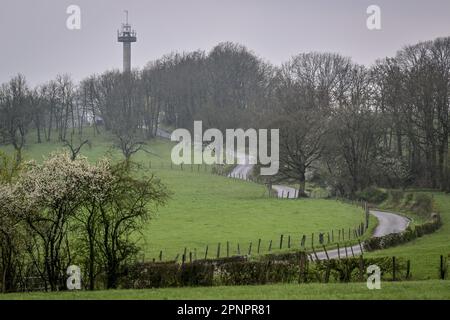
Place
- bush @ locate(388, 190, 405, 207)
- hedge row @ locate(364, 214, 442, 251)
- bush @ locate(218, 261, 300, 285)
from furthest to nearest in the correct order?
bush @ locate(388, 190, 405, 207) < hedge row @ locate(364, 214, 442, 251) < bush @ locate(218, 261, 300, 285)

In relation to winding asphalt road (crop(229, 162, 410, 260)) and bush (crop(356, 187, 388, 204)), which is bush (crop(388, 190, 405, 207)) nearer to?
bush (crop(356, 187, 388, 204))

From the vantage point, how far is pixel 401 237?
57.6 meters

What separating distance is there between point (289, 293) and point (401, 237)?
33368mm

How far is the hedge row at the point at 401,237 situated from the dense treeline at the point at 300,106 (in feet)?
96.0

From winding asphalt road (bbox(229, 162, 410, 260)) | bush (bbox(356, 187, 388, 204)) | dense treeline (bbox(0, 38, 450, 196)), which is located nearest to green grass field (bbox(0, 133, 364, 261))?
winding asphalt road (bbox(229, 162, 410, 260))

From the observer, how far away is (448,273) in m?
36.8

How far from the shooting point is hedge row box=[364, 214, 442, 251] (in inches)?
2112

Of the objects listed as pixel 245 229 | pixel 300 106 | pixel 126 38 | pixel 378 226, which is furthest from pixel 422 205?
pixel 126 38

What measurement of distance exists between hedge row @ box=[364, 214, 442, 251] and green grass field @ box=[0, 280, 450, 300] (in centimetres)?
2459

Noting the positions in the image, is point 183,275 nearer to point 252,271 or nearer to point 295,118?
point 252,271

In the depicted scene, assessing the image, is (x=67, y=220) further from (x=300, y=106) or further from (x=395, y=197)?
(x=300, y=106)
